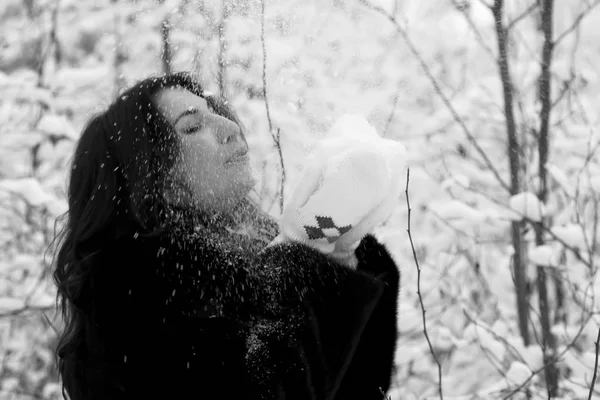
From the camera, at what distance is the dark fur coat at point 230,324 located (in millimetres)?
1504

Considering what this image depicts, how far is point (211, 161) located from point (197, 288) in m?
0.30

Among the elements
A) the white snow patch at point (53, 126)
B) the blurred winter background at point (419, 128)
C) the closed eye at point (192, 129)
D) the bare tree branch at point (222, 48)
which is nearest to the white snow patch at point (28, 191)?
the blurred winter background at point (419, 128)

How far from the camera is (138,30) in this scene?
4.41 metres

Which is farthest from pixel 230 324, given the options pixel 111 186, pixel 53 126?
pixel 53 126

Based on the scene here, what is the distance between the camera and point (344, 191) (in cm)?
149

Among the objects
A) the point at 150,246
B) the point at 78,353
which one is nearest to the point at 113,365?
the point at 78,353

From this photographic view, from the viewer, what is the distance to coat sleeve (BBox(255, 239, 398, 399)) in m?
1.49

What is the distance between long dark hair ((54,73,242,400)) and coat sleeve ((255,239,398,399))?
34 centimetres

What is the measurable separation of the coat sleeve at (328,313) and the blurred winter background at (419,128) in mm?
573

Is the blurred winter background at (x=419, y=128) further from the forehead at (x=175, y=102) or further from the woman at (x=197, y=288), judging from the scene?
the woman at (x=197, y=288)

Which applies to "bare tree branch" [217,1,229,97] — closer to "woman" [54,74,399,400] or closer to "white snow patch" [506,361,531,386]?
"woman" [54,74,399,400]

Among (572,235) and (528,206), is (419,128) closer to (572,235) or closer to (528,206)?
(528,206)

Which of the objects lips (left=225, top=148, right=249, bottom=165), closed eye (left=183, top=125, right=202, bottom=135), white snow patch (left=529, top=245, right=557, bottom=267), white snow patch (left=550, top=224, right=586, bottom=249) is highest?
white snow patch (left=550, top=224, right=586, bottom=249)

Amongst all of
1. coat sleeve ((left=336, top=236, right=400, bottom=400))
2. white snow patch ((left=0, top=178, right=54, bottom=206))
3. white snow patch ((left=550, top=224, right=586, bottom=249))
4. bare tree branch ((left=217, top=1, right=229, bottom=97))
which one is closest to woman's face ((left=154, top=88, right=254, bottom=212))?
coat sleeve ((left=336, top=236, right=400, bottom=400))
